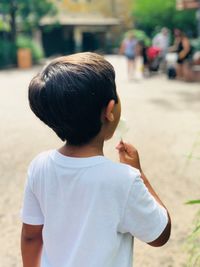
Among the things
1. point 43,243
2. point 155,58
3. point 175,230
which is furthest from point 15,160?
point 155,58

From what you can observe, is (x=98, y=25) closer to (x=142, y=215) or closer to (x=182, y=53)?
(x=182, y=53)

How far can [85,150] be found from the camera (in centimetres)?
138

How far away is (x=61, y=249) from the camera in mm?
1418

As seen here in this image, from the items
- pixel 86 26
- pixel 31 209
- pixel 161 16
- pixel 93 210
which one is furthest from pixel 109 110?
pixel 86 26

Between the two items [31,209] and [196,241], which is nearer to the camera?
[31,209]

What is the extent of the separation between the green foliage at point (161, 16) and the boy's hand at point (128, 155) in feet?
109

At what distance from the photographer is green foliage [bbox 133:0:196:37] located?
112ft

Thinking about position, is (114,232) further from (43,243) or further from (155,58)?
(155,58)

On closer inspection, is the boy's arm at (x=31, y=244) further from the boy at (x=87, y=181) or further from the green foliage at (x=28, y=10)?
the green foliage at (x=28, y=10)

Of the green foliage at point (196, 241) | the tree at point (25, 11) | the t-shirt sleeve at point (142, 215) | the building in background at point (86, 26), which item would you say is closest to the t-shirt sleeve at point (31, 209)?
the t-shirt sleeve at point (142, 215)

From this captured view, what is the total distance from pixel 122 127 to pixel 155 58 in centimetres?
1346

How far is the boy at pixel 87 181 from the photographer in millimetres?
1313

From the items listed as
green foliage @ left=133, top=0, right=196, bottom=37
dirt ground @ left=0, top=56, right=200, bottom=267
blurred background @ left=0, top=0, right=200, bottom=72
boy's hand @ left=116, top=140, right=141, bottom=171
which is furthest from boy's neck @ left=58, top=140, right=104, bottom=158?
green foliage @ left=133, top=0, right=196, bottom=37

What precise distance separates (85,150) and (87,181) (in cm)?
10
